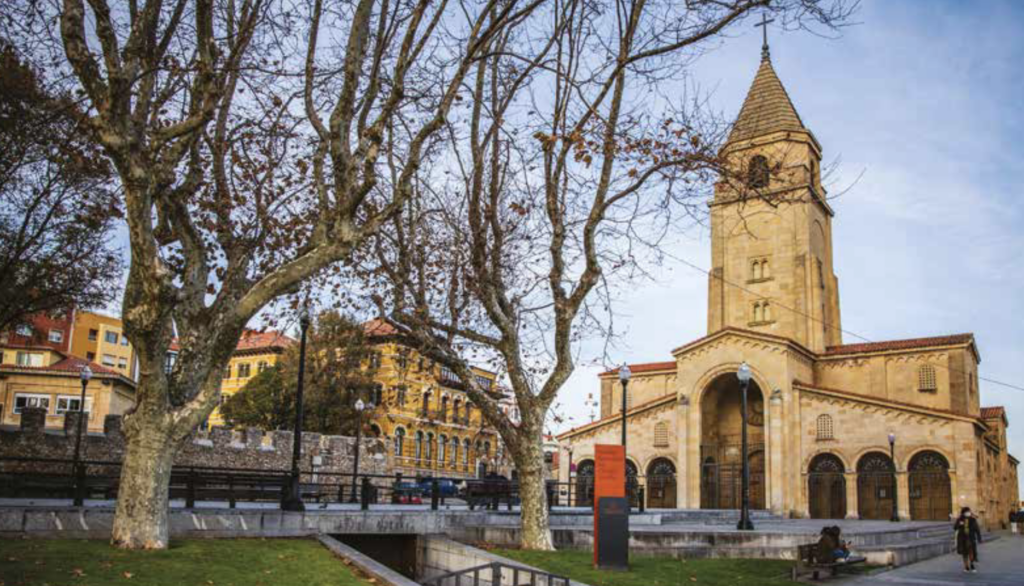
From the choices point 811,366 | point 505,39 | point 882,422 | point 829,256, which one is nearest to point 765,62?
point 829,256

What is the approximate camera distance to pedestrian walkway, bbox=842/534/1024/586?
13.3 meters

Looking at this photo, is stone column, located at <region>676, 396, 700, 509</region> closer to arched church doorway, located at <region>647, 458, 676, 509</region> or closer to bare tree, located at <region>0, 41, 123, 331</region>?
arched church doorway, located at <region>647, 458, 676, 509</region>

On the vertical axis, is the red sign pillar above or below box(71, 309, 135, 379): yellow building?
below

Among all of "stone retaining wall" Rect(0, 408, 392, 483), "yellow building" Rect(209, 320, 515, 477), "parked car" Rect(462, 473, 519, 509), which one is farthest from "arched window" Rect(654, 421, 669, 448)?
"parked car" Rect(462, 473, 519, 509)

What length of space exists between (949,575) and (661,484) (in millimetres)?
33864

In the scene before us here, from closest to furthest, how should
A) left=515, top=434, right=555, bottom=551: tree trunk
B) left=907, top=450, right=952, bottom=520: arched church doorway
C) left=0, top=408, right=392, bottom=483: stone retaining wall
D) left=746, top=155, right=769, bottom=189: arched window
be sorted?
left=746, top=155, right=769, bottom=189: arched window, left=515, top=434, right=555, bottom=551: tree trunk, left=0, top=408, right=392, bottom=483: stone retaining wall, left=907, top=450, right=952, bottom=520: arched church doorway

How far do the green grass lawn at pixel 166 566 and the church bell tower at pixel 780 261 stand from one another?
39438 mm

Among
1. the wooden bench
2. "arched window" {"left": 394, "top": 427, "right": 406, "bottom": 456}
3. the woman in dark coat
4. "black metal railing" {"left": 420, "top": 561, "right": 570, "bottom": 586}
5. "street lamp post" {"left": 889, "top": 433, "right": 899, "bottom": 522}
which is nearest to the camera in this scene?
"black metal railing" {"left": 420, "top": 561, "right": 570, "bottom": 586}

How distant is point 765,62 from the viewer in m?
55.5

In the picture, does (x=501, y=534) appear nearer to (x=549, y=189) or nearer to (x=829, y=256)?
(x=549, y=189)

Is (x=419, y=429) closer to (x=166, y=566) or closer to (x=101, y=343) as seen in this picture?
(x=101, y=343)

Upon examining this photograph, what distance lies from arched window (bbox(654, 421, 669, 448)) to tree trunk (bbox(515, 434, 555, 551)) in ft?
109

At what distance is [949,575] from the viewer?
1466 centimetres

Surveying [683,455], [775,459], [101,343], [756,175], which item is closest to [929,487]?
Result: [775,459]
